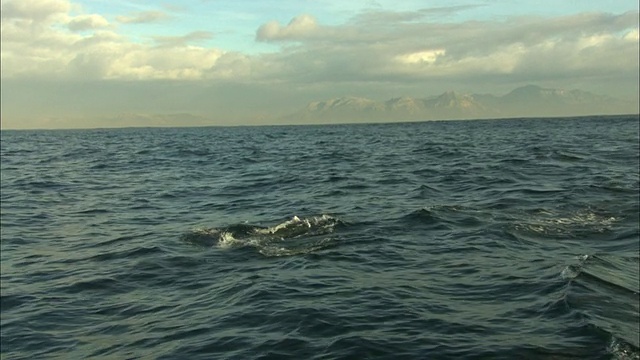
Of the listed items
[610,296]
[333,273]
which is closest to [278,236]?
[333,273]

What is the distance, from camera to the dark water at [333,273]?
930 centimetres

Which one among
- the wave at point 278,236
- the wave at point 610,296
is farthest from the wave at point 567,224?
the wave at point 278,236

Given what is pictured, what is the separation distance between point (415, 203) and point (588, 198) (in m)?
6.82

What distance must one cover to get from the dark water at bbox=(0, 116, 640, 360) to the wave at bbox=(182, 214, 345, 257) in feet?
0.31

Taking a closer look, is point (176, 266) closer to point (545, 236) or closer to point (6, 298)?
point (6, 298)

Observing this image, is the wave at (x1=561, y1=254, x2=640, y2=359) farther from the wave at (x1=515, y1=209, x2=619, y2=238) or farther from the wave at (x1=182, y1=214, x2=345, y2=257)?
the wave at (x1=182, y1=214, x2=345, y2=257)

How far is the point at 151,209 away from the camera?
23984 mm

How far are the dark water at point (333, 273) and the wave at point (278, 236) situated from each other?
0.09m

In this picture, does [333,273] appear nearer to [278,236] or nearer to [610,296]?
[278,236]

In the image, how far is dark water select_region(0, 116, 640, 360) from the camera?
30.5 feet

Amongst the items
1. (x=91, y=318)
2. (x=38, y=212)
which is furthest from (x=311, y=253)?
(x=38, y=212)

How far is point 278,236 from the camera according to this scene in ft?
56.1

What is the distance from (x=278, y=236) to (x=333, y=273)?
429 centimetres

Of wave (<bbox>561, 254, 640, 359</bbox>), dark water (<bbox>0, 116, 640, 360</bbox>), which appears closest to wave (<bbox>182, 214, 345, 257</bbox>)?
dark water (<bbox>0, 116, 640, 360</bbox>)
